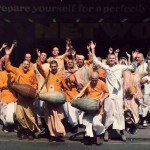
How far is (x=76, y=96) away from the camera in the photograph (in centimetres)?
1107

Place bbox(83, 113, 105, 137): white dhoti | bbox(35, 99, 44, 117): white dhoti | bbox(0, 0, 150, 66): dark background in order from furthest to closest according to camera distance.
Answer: bbox(0, 0, 150, 66): dark background < bbox(35, 99, 44, 117): white dhoti < bbox(83, 113, 105, 137): white dhoti

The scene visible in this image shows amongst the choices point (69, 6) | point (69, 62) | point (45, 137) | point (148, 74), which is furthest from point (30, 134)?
point (69, 6)

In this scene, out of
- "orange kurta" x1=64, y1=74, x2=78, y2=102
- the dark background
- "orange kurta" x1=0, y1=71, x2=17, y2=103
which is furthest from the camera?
the dark background

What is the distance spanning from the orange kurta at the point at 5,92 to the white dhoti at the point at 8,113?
0.36 ft

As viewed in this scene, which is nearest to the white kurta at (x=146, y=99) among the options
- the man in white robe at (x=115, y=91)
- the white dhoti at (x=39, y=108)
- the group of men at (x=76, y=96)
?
the group of men at (x=76, y=96)

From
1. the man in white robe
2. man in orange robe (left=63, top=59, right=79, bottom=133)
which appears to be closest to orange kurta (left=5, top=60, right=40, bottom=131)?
man in orange robe (left=63, top=59, right=79, bottom=133)

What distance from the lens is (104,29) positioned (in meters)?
16.9

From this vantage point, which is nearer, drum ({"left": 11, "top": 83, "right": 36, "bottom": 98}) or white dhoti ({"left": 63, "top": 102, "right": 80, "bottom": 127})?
drum ({"left": 11, "top": 83, "right": 36, "bottom": 98})

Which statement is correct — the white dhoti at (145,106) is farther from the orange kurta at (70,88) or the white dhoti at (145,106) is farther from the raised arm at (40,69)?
the raised arm at (40,69)

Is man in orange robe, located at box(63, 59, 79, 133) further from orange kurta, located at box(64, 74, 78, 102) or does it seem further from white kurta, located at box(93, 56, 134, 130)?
white kurta, located at box(93, 56, 134, 130)

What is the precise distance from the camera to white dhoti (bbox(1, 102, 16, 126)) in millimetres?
11609

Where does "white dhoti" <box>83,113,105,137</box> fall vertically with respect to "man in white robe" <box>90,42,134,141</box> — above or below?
below

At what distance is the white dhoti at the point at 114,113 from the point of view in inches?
428

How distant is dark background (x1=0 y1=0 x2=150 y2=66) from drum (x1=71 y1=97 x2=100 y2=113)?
6084 millimetres
